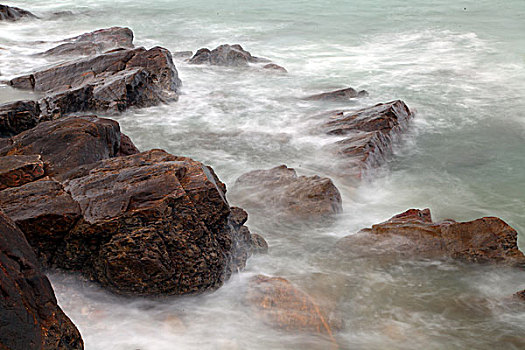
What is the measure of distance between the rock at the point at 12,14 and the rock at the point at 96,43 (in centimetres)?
574

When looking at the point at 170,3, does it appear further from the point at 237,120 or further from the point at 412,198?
the point at 412,198

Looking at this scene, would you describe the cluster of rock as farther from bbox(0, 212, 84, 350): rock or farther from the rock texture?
bbox(0, 212, 84, 350): rock

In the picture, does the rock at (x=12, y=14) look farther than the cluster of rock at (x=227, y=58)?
Yes

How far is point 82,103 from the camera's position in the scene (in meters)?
10.1

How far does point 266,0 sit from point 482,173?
19.3 metres

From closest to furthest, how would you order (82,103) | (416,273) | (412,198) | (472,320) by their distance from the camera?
(472,320), (416,273), (412,198), (82,103)

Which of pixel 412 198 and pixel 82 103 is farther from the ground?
pixel 82 103

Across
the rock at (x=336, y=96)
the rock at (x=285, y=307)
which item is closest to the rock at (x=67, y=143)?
the rock at (x=285, y=307)

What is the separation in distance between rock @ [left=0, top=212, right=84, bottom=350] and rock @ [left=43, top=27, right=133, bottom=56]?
12.1 metres

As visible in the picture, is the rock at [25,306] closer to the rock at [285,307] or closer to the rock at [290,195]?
the rock at [285,307]

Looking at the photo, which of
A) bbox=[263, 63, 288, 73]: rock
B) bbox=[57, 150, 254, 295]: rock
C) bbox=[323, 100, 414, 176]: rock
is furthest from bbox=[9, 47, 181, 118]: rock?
bbox=[57, 150, 254, 295]: rock

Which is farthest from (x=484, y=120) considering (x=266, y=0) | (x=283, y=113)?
(x=266, y=0)

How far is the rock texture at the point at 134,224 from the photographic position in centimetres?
457

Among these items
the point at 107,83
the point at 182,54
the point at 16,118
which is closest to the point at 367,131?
the point at 107,83
